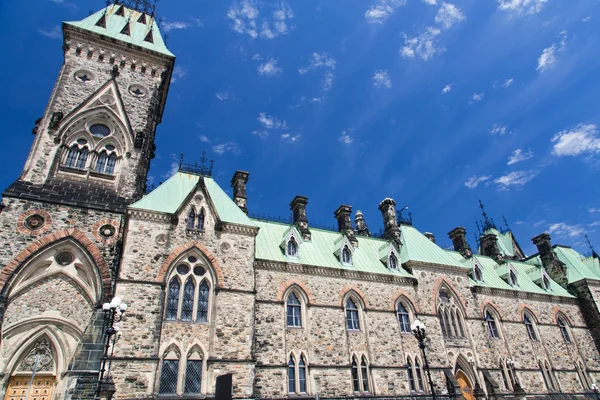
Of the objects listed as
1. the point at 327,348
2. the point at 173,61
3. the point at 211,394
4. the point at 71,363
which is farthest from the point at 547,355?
the point at 173,61

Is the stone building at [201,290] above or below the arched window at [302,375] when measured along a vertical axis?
above

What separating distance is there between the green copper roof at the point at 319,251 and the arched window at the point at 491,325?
23.6ft

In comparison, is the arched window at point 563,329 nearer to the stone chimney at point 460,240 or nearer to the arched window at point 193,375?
the stone chimney at point 460,240

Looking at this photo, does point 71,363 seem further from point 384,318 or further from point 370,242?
point 370,242

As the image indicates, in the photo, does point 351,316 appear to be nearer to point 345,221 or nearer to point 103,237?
point 345,221

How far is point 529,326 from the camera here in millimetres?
29234

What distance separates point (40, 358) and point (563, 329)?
34.4m

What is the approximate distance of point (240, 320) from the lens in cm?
1869

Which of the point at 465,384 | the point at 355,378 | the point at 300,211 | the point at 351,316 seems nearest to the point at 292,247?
the point at 300,211

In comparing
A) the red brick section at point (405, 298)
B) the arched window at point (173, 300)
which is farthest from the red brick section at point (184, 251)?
the red brick section at point (405, 298)

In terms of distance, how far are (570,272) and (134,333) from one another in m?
35.3

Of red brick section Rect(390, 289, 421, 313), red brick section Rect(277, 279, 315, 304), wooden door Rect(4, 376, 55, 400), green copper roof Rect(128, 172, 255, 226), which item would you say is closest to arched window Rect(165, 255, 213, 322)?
green copper roof Rect(128, 172, 255, 226)

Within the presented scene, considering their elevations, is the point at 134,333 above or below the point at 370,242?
below

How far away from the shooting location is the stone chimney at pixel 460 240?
3320 centimetres
